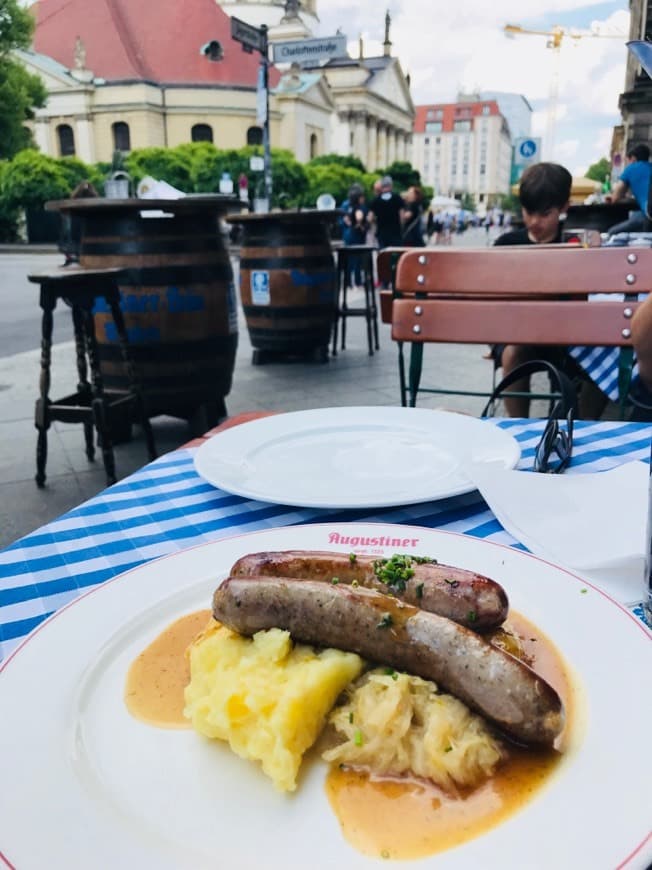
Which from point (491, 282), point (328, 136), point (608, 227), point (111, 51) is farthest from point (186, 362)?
point (328, 136)

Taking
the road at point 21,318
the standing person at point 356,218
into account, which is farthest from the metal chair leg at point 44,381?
the standing person at point 356,218

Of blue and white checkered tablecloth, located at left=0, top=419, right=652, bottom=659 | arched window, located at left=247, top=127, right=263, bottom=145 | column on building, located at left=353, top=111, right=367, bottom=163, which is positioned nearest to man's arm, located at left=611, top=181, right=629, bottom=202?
blue and white checkered tablecloth, located at left=0, top=419, right=652, bottom=659

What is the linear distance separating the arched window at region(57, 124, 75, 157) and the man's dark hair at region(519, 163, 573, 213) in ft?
209

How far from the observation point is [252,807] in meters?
0.61

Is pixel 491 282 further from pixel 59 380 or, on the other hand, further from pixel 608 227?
pixel 608 227

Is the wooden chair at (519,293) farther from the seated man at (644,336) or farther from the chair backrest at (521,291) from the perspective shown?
the seated man at (644,336)

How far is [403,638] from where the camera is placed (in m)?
0.74

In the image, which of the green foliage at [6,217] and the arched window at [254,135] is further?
the arched window at [254,135]

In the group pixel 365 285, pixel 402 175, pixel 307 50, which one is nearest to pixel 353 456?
pixel 365 285

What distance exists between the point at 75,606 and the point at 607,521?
82 cm

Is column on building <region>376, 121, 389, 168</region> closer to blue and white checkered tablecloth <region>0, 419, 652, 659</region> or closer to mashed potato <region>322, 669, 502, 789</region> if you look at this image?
blue and white checkered tablecloth <region>0, 419, 652, 659</region>

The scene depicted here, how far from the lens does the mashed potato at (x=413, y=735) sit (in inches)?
26.2

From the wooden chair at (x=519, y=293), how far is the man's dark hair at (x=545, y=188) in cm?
219

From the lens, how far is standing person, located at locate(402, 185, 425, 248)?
1496 cm
